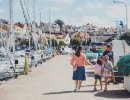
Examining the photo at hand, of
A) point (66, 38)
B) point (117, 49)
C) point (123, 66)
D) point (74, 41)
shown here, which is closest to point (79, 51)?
point (123, 66)

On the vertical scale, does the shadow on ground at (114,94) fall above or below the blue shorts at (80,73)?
below

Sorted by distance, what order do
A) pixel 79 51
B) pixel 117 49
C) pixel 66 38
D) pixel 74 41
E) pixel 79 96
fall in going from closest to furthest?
1. pixel 79 96
2. pixel 79 51
3. pixel 117 49
4. pixel 74 41
5. pixel 66 38

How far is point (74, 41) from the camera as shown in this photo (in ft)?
533

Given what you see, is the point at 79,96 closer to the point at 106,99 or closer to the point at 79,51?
the point at 106,99

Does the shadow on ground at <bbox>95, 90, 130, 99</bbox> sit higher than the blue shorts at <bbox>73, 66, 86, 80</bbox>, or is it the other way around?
the blue shorts at <bbox>73, 66, 86, 80</bbox>

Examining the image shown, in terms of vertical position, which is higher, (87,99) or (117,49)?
(117,49)

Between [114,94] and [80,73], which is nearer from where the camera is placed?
[114,94]

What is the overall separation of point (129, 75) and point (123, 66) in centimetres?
38

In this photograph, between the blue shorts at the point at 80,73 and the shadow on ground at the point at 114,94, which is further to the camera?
the blue shorts at the point at 80,73

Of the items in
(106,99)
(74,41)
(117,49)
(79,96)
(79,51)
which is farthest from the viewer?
(74,41)

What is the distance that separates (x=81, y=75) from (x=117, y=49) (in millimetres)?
6660

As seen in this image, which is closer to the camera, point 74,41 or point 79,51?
point 79,51

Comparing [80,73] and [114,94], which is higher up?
[80,73]

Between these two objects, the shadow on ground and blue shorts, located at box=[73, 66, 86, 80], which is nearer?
the shadow on ground
